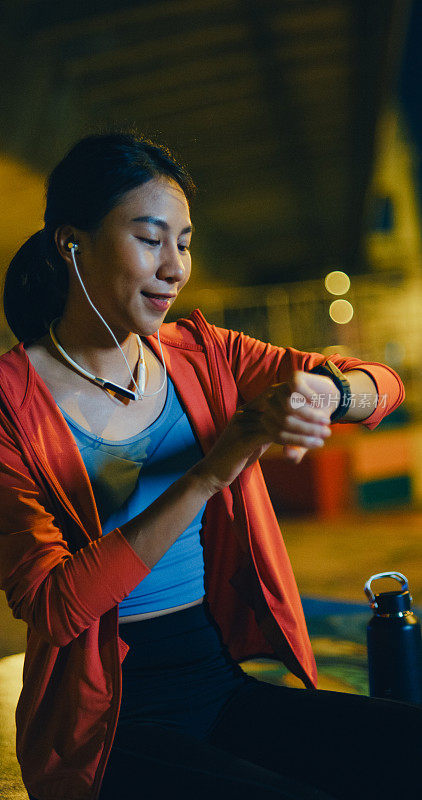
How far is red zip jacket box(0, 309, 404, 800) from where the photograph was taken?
90cm

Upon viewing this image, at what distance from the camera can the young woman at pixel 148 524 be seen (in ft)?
2.96

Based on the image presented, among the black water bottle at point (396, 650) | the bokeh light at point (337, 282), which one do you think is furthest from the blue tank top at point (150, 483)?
the bokeh light at point (337, 282)

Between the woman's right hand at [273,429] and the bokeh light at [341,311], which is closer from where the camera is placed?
the woman's right hand at [273,429]

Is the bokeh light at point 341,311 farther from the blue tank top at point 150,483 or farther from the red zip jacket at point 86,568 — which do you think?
the blue tank top at point 150,483

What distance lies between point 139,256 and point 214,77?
416 cm

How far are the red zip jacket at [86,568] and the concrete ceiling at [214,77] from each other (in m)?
1.68

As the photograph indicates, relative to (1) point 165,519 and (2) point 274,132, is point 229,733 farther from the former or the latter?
(2) point 274,132

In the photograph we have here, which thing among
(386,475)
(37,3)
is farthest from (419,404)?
(37,3)

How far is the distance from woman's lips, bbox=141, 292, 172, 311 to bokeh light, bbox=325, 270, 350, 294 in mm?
10285

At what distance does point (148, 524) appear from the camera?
897mm

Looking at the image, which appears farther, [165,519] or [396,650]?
[396,650]

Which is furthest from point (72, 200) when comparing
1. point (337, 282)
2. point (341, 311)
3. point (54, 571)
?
point (337, 282)

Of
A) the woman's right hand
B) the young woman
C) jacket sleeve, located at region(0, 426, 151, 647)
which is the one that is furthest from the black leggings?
the woman's right hand

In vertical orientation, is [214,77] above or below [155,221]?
above
